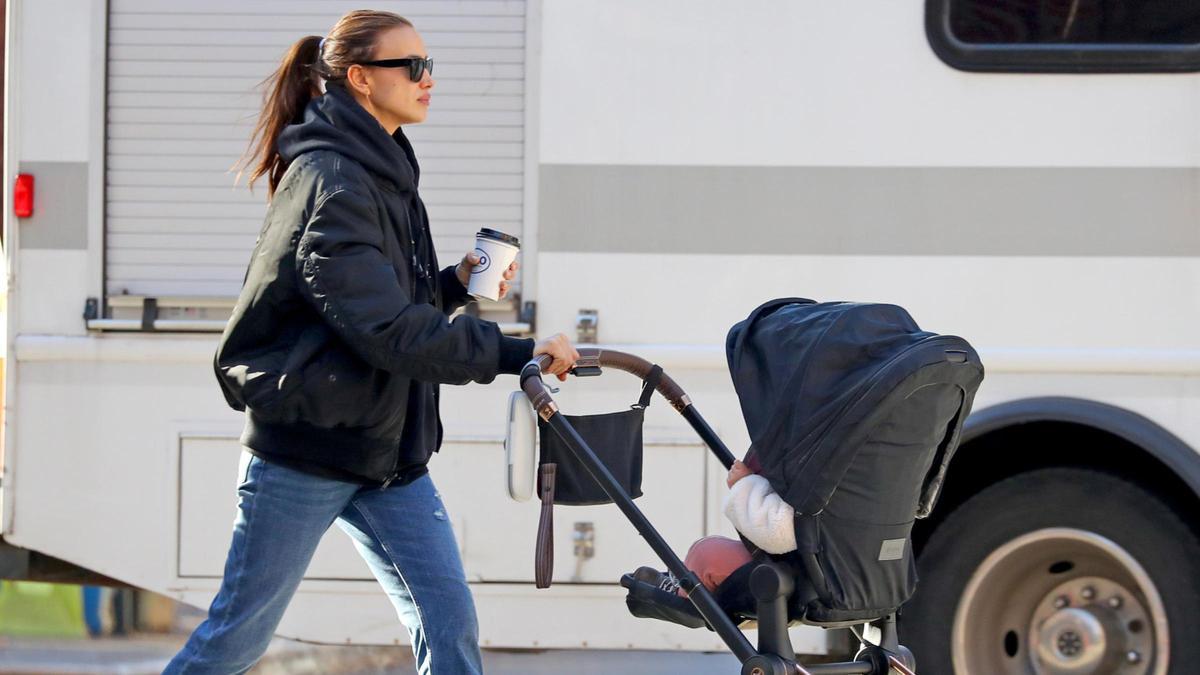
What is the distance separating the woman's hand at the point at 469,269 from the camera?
2.93 metres

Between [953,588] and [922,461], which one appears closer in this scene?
[922,461]

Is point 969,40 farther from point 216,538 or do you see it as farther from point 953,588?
point 216,538

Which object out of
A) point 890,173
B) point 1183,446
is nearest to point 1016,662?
point 1183,446

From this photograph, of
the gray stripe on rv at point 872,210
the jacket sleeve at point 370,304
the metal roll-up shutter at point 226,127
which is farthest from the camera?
the metal roll-up shutter at point 226,127

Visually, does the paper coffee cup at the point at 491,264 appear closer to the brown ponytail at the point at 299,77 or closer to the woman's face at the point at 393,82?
the woman's face at the point at 393,82

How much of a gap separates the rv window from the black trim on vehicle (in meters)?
0.93

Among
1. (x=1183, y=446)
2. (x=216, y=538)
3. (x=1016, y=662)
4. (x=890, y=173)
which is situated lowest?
(x=1016, y=662)

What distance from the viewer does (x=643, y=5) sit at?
3.86 metres

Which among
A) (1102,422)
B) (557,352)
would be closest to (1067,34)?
(1102,422)

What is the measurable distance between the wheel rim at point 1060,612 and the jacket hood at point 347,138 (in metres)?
2.15

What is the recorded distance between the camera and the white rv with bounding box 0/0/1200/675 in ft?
12.4

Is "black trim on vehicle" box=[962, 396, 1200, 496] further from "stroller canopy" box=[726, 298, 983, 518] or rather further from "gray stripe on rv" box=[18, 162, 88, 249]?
"gray stripe on rv" box=[18, 162, 88, 249]

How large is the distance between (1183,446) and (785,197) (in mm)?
1279

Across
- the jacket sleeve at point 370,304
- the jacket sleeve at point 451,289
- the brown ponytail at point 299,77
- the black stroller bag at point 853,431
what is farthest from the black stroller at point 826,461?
the brown ponytail at point 299,77
